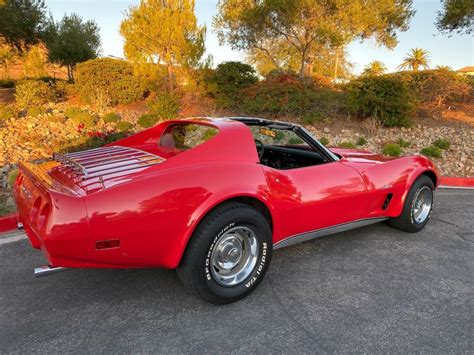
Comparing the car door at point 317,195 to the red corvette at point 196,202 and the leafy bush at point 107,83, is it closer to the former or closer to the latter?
the red corvette at point 196,202

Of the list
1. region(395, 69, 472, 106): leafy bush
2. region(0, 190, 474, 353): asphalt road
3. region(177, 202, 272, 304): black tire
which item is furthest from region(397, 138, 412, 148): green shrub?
region(177, 202, 272, 304): black tire

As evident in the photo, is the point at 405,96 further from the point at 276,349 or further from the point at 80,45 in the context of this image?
the point at 80,45

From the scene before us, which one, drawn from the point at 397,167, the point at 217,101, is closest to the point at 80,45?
the point at 217,101

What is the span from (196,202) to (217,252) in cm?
45

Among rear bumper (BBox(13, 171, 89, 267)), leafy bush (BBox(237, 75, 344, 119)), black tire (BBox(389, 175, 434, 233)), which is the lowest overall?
black tire (BBox(389, 175, 434, 233))

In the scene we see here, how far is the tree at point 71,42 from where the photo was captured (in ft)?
55.4

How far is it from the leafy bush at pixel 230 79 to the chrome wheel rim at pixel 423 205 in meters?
8.32

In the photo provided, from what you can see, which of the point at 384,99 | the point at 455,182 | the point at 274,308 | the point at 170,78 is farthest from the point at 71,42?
the point at 274,308

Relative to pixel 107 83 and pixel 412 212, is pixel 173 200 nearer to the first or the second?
pixel 412 212

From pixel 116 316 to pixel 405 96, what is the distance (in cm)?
936

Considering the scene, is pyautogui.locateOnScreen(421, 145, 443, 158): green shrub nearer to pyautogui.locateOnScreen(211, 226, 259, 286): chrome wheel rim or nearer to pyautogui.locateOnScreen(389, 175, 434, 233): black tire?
pyautogui.locateOnScreen(389, 175, 434, 233): black tire

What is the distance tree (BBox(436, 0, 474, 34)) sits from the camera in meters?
11.1

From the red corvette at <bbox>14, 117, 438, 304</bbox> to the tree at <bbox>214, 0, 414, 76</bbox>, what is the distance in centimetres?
1030

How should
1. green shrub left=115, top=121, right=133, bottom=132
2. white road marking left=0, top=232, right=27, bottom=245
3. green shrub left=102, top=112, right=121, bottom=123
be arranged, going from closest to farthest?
1. white road marking left=0, top=232, right=27, bottom=245
2. green shrub left=115, top=121, right=133, bottom=132
3. green shrub left=102, top=112, right=121, bottom=123
